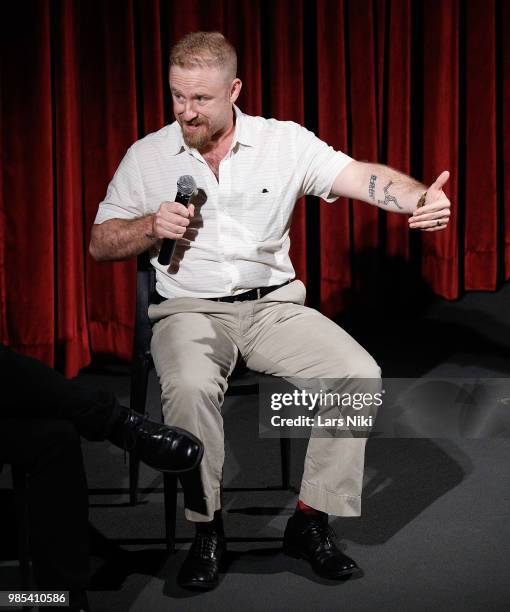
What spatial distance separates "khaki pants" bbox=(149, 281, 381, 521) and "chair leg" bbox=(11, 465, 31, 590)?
38 cm

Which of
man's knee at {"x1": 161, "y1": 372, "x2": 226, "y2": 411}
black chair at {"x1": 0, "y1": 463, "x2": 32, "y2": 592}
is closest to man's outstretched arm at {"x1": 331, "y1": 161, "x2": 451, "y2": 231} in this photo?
man's knee at {"x1": 161, "y1": 372, "x2": 226, "y2": 411}

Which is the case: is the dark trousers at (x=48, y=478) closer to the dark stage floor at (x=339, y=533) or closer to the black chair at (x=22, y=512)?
the black chair at (x=22, y=512)

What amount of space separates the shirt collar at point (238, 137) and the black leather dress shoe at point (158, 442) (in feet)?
2.47

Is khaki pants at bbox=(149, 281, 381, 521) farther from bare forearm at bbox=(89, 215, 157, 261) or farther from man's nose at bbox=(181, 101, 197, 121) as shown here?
man's nose at bbox=(181, 101, 197, 121)

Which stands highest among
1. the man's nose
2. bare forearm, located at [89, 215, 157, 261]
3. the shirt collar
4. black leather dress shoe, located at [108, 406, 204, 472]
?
the man's nose

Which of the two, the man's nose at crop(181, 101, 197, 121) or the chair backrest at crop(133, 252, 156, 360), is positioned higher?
the man's nose at crop(181, 101, 197, 121)

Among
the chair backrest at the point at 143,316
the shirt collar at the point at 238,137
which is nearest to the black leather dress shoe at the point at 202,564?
the chair backrest at the point at 143,316

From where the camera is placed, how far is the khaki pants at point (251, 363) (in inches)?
77.6

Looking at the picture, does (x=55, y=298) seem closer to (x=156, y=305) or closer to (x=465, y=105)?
(x=156, y=305)

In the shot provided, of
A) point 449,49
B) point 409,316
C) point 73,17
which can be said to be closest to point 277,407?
point 409,316

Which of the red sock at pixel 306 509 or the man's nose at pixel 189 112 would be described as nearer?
the red sock at pixel 306 509

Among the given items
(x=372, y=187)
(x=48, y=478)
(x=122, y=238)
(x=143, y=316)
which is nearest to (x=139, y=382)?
(x=143, y=316)

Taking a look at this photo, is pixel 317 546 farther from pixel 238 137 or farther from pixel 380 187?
pixel 238 137

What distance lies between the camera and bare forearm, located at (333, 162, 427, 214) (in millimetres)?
2250
